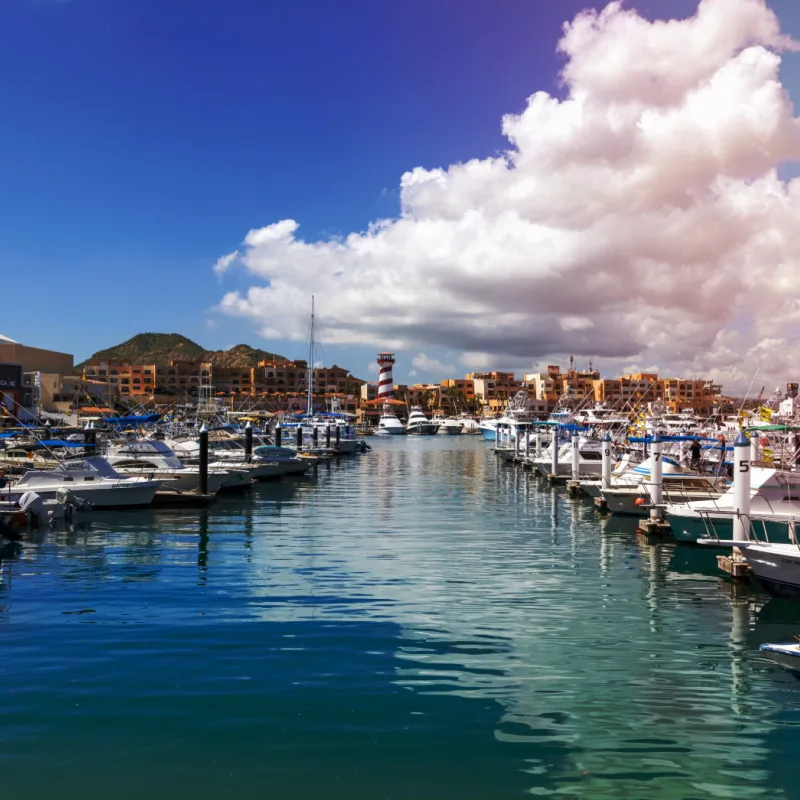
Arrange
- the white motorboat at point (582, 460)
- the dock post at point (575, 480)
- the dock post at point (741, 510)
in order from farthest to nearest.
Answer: the white motorboat at point (582, 460)
the dock post at point (575, 480)
the dock post at point (741, 510)

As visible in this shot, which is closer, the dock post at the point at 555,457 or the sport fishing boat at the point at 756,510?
the sport fishing boat at the point at 756,510

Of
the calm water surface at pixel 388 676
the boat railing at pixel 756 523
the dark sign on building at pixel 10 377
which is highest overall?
the dark sign on building at pixel 10 377

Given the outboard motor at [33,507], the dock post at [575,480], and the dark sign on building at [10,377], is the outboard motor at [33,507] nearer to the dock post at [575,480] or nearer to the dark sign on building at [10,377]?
the dock post at [575,480]

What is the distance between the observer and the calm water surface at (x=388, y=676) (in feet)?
32.5

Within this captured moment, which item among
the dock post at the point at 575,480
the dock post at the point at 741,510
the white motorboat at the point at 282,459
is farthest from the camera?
the white motorboat at the point at 282,459

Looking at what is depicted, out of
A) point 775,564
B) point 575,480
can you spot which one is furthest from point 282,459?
point 775,564

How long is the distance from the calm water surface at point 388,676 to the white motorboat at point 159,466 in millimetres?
16391

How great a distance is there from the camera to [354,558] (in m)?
25.4

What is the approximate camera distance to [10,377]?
103 m

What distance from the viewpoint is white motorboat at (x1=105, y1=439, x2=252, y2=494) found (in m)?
43.0

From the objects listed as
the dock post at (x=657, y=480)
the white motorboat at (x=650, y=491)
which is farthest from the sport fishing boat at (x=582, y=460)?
A: the dock post at (x=657, y=480)

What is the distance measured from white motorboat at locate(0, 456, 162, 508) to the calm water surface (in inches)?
339

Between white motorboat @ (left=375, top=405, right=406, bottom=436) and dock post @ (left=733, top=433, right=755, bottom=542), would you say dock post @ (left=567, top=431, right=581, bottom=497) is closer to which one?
dock post @ (left=733, top=433, right=755, bottom=542)

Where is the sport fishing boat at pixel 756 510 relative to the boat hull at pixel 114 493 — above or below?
above
